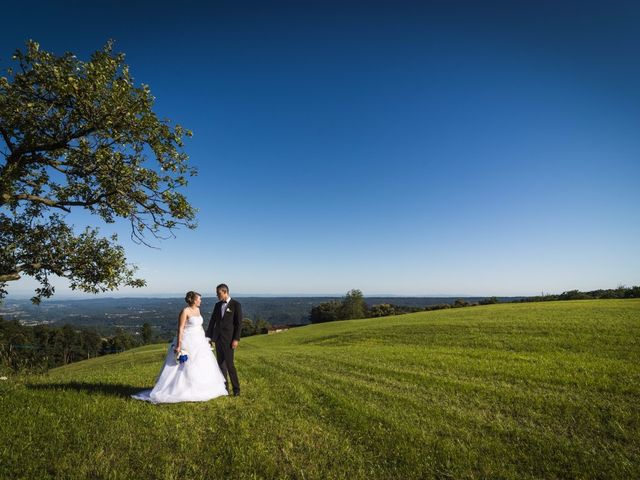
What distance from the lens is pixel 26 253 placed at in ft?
38.4

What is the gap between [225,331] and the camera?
10.5 m

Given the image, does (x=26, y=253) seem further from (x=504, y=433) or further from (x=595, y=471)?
(x=595, y=471)

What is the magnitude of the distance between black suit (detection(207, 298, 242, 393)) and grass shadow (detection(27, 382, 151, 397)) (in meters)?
2.73

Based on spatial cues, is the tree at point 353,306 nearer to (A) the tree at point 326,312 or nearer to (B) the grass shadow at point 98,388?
(A) the tree at point 326,312

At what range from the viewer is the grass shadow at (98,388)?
9516 mm

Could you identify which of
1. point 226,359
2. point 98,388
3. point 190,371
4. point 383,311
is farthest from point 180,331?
point 383,311

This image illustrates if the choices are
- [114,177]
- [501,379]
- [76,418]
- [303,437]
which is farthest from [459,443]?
[114,177]

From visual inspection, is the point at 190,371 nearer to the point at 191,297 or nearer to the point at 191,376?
the point at 191,376

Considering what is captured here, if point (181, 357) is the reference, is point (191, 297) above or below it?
above

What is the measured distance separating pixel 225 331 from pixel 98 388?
13.8ft

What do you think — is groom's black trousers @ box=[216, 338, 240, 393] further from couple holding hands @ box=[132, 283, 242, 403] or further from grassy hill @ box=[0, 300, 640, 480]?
grassy hill @ box=[0, 300, 640, 480]

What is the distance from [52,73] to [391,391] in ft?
47.6

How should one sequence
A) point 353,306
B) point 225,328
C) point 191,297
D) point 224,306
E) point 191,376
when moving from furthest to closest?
1. point 353,306
2. point 224,306
3. point 225,328
4. point 191,297
5. point 191,376

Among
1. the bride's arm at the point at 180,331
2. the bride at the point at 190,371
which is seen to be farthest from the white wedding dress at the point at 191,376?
the bride's arm at the point at 180,331
